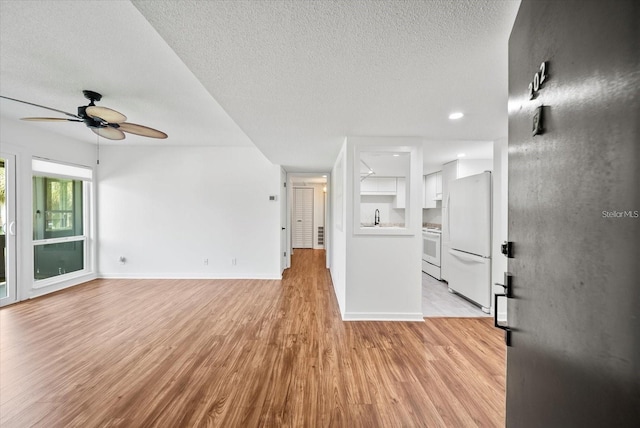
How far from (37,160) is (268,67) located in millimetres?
4616

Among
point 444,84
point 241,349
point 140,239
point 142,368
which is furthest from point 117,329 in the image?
point 444,84

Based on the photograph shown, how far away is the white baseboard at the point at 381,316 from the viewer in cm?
306

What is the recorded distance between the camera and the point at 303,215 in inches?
340

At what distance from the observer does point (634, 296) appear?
1.56 ft

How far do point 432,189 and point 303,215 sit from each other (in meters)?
4.29

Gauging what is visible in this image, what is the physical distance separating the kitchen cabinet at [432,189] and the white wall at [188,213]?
3.30 meters

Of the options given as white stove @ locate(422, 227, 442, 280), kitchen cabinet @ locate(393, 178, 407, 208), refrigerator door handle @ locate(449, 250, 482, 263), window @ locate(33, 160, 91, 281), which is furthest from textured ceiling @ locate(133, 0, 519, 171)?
window @ locate(33, 160, 91, 281)

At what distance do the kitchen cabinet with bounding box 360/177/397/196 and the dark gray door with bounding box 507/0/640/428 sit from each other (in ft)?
18.4

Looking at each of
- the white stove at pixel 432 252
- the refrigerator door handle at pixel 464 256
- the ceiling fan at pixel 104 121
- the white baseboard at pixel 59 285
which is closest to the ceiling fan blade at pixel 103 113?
the ceiling fan at pixel 104 121

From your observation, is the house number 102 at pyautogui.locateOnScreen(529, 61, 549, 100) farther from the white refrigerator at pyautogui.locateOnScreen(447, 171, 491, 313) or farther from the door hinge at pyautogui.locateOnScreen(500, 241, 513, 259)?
the white refrigerator at pyautogui.locateOnScreen(447, 171, 491, 313)

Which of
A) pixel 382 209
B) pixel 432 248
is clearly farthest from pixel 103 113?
pixel 382 209

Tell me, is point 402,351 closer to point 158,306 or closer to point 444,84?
point 444,84

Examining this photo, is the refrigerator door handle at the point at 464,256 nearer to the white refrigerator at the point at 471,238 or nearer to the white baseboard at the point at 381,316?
the white refrigerator at the point at 471,238

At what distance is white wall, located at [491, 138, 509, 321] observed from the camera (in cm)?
318
